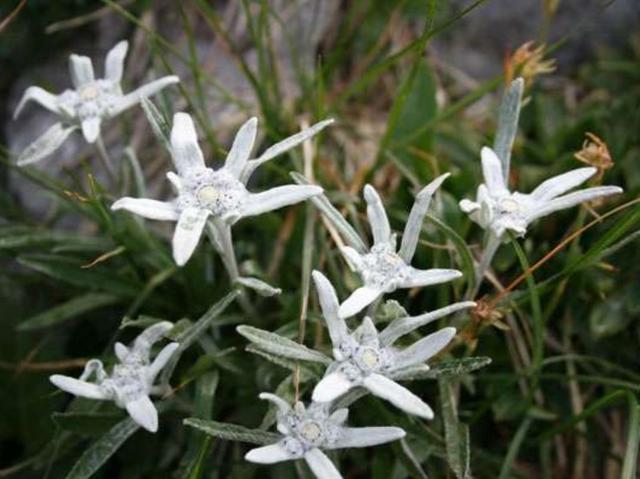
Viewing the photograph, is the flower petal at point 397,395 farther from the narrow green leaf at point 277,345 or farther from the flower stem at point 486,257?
the flower stem at point 486,257

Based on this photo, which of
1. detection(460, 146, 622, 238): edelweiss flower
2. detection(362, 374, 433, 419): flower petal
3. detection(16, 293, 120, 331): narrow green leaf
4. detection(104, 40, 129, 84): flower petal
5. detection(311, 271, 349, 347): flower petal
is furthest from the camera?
detection(16, 293, 120, 331): narrow green leaf

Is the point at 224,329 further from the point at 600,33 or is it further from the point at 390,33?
the point at 600,33

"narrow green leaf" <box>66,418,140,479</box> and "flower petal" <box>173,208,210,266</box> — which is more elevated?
"flower petal" <box>173,208,210,266</box>

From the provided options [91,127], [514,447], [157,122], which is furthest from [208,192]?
[514,447]

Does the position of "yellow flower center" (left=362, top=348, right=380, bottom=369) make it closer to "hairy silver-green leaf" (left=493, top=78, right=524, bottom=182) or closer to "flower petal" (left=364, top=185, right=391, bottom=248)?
"flower petal" (left=364, top=185, right=391, bottom=248)

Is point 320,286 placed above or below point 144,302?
below

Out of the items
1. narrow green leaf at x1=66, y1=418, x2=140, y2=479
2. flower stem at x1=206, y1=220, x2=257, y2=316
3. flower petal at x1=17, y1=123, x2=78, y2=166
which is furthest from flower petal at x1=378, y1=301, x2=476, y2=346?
flower petal at x1=17, y1=123, x2=78, y2=166

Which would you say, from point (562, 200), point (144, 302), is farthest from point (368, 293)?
point (144, 302)
